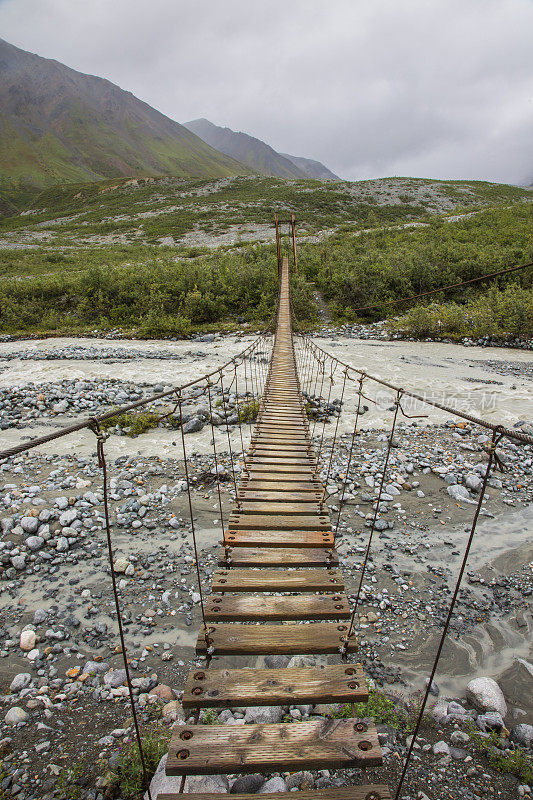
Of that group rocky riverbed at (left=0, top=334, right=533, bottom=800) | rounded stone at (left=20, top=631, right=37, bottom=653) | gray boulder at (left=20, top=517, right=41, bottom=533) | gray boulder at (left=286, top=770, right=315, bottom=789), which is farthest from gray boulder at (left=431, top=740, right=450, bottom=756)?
gray boulder at (left=20, top=517, right=41, bottom=533)

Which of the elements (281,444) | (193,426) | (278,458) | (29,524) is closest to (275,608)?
(278,458)

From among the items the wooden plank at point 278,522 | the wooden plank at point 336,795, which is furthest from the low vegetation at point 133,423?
the wooden plank at point 336,795

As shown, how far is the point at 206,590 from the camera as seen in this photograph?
3443 millimetres

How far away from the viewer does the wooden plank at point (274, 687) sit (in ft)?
5.48

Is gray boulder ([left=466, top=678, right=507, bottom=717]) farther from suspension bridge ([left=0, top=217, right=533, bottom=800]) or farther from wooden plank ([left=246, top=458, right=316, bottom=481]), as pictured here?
wooden plank ([left=246, top=458, right=316, bottom=481])

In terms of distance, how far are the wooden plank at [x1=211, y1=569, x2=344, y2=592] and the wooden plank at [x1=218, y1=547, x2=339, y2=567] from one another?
102mm

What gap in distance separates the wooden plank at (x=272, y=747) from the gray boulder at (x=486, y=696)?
1541 mm

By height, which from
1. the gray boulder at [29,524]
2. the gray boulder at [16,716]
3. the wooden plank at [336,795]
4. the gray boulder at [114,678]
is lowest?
the gray boulder at [114,678]

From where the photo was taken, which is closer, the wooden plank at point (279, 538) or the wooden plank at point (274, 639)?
the wooden plank at point (274, 639)

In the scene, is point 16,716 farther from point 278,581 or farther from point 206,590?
point 278,581

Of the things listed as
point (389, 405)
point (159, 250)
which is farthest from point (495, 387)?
point (159, 250)

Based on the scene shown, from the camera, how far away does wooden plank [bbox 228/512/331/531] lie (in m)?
2.96

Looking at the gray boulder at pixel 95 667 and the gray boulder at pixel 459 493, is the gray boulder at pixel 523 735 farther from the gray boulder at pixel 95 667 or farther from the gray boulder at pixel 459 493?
the gray boulder at pixel 95 667

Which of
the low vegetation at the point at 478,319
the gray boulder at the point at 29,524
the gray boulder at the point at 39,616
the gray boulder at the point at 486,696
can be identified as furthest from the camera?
the low vegetation at the point at 478,319
